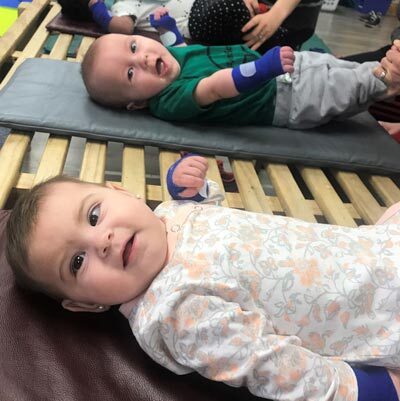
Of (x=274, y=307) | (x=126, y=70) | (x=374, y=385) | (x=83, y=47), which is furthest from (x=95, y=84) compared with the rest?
(x=374, y=385)

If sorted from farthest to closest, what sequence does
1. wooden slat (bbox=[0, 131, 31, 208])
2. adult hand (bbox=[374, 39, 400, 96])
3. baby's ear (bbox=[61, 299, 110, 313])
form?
adult hand (bbox=[374, 39, 400, 96])
wooden slat (bbox=[0, 131, 31, 208])
baby's ear (bbox=[61, 299, 110, 313])

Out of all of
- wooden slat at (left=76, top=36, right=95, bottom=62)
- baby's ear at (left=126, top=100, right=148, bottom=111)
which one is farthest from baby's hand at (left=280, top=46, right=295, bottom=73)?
wooden slat at (left=76, top=36, right=95, bottom=62)

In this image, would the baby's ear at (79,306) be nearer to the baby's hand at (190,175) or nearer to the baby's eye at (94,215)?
the baby's eye at (94,215)

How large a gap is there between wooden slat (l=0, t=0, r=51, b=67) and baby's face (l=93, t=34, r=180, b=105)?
596 mm

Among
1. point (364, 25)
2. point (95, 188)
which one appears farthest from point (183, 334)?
point (364, 25)

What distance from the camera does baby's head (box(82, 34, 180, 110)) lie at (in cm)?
153

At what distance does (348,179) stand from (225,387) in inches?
33.1

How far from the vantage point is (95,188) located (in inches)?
36.8

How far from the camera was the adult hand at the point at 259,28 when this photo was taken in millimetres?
1894

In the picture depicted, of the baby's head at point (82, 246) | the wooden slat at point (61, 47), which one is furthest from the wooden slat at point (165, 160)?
the wooden slat at point (61, 47)

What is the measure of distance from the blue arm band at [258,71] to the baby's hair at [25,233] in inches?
28.2

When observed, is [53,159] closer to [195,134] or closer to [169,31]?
[195,134]

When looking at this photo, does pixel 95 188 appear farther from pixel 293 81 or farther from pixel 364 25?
pixel 364 25

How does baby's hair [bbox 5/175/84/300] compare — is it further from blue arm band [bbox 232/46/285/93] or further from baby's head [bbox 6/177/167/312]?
blue arm band [bbox 232/46/285/93]
